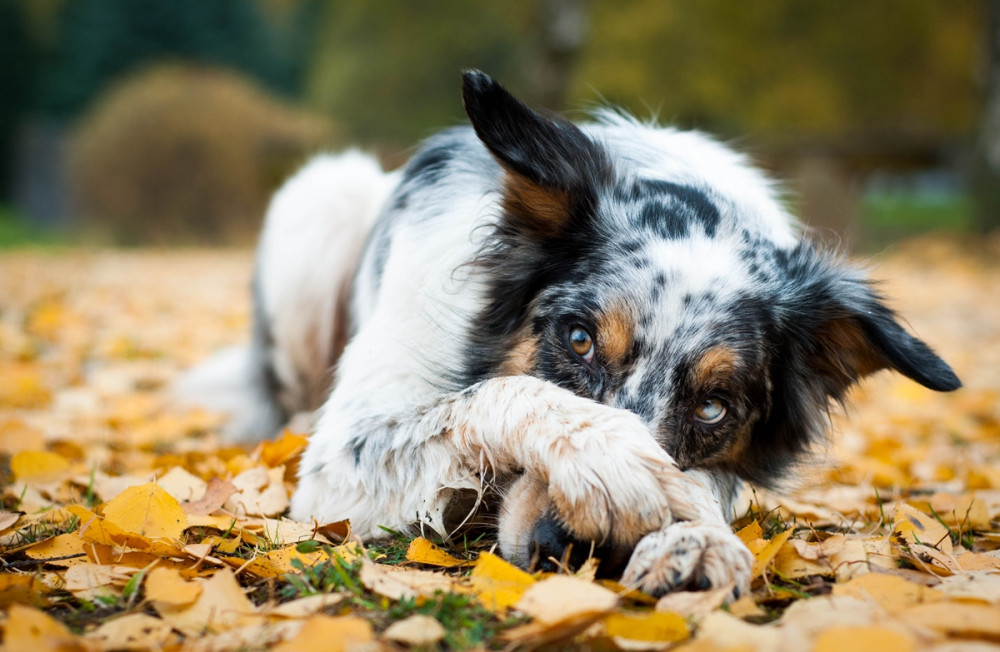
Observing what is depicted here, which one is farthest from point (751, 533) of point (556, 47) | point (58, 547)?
point (556, 47)

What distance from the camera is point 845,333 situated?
2977 millimetres

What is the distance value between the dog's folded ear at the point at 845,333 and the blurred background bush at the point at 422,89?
7185 mm

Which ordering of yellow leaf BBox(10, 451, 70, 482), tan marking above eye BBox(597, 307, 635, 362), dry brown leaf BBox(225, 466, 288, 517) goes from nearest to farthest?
tan marking above eye BBox(597, 307, 635, 362), dry brown leaf BBox(225, 466, 288, 517), yellow leaf BBox(10, 451, 70, 482)

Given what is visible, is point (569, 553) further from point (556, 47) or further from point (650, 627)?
point (556, 47)

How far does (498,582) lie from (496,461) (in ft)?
1.67

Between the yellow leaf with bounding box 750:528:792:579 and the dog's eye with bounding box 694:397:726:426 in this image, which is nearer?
the yellow leaf with bounding box 750:528:792:579

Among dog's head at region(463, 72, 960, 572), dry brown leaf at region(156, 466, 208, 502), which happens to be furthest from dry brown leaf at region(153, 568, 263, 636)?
dog's head at region(463, 72, 960, 572)

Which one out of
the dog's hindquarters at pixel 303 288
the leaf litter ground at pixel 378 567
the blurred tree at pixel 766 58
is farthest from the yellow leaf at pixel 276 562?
the blurred tree at pixel 766 58

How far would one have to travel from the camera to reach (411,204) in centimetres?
359

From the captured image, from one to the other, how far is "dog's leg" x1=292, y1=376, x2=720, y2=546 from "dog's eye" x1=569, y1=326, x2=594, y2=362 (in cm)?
19

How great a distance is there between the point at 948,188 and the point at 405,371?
38.6 meters

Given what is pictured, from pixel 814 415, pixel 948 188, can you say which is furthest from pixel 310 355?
pixel 948 188

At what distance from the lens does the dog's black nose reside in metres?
2.20

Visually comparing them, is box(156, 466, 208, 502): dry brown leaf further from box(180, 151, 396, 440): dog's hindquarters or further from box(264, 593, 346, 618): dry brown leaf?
box(180, 151, 396, 440): dog's hindquarters
